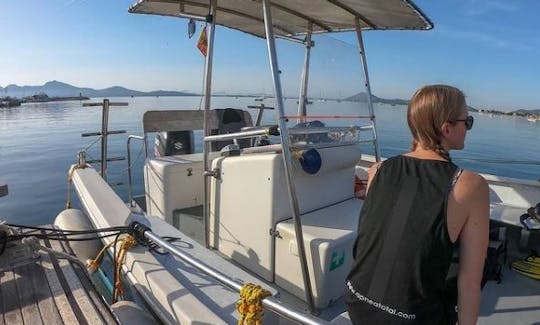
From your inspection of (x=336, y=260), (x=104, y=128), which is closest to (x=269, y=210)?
(x=336, y=260)

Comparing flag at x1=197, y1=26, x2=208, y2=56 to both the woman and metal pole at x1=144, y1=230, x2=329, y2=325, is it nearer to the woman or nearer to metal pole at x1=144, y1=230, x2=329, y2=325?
metal pole at x1=144, y1=230, x2=329, y2=325

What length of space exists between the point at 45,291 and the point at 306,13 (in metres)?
3.63

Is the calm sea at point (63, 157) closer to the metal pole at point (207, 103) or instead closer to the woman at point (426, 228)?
the metal pole at point (207, 103)

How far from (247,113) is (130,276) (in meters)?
3.63

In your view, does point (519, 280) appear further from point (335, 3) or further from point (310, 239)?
point (335, 3)

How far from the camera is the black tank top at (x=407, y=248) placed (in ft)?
4.16

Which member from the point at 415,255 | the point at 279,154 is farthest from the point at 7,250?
the point at 415,255

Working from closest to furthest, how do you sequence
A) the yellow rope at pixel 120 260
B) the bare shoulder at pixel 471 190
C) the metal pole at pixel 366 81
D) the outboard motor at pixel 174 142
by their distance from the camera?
the bare shoulder at pixel 471 190
the yellow rope at pixel 120 260
the metal pole at pixel 366 81
the outboard motor at pixel 174 142

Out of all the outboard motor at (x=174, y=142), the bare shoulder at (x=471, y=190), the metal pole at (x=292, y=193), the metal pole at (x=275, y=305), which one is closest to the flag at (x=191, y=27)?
the metal pole at (x=292, y=193)

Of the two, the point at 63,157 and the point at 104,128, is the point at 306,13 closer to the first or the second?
the point at 104,128

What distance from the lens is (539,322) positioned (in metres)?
2.50

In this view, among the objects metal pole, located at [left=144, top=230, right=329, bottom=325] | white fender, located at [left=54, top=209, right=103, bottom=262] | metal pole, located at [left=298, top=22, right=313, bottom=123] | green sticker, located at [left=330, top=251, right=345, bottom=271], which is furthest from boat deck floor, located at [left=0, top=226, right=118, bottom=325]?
metal pole, located at [left=298, top=22, right=313, bottom=123]

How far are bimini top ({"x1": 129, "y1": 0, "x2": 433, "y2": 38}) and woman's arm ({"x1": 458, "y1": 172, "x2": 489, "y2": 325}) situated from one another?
7.68 feet

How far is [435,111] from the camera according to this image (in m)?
1.35
